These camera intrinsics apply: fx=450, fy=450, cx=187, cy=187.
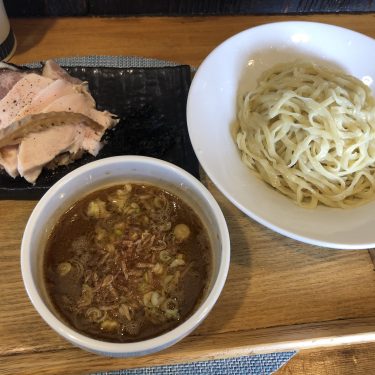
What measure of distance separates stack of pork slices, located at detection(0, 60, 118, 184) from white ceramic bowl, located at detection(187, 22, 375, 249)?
0.38 metres

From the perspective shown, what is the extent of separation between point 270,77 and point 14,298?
1.14 m

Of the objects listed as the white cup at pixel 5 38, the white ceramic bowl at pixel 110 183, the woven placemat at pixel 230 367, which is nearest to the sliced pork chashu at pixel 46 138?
the white ceramic bowl at pixel 110 183

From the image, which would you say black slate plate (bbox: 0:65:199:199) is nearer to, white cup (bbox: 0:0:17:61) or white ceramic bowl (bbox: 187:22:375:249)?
white ceramic bowl (bbox: 187:22:375:249)

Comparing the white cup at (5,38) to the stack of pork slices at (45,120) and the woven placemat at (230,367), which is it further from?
the woven placemat at (230,367)

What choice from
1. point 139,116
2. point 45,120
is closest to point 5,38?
point 45,120

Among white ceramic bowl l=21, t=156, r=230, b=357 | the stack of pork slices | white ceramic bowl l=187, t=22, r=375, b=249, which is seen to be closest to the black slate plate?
the stack of pork slices

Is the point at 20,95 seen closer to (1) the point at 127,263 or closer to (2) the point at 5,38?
(2) the point at 5,38

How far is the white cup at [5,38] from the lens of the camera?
1.78 m

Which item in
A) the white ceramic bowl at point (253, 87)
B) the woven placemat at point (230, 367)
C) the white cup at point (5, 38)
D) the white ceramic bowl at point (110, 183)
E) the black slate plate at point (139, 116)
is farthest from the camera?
the white cup at point (5, 38)

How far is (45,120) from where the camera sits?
152cm

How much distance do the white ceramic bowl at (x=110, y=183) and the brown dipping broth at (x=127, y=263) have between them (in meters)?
0.03

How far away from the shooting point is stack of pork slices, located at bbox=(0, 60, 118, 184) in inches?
58.1

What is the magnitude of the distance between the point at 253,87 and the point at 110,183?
713 millimetres

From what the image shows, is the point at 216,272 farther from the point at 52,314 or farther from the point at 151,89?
the point at 151,89
